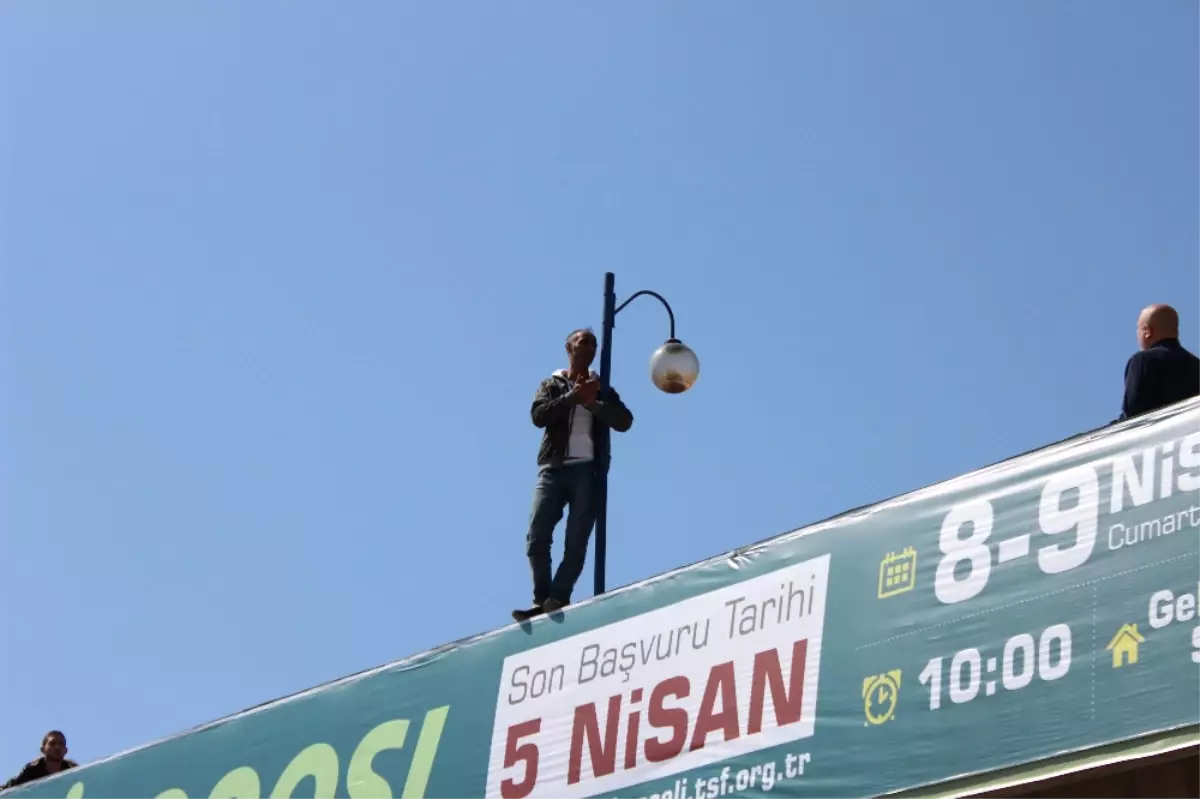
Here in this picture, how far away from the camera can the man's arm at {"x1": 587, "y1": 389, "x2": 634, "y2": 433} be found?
35.7 ft

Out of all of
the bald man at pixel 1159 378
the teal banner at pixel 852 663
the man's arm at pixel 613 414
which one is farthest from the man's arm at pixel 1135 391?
the man's arm at pixel 613 414

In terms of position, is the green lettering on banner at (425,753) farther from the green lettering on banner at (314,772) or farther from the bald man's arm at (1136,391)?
the bald man's arm at (1136,391)

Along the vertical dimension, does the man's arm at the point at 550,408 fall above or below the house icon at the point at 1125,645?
above

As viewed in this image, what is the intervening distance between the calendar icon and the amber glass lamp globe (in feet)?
12.0

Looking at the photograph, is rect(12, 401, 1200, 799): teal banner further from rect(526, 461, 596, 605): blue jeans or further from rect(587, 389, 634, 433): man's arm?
rect(587, 389, 634, 433): man's arm

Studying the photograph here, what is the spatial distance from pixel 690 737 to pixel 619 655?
0.83 m

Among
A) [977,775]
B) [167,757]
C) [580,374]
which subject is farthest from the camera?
[167,757]

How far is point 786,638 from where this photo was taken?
8.78 metres

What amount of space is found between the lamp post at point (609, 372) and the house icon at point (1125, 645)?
13.9 ft

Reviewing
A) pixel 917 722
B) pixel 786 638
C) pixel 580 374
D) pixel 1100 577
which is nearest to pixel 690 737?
pixel 786 638

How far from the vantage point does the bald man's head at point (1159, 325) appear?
873 cm

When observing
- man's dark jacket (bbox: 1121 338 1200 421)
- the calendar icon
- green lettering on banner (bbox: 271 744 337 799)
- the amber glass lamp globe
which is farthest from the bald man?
green lettering on banner (bbox: 271 744 337 799)

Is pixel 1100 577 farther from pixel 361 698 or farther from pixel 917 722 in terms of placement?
pixel 361 698

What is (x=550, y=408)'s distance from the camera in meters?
10.8
